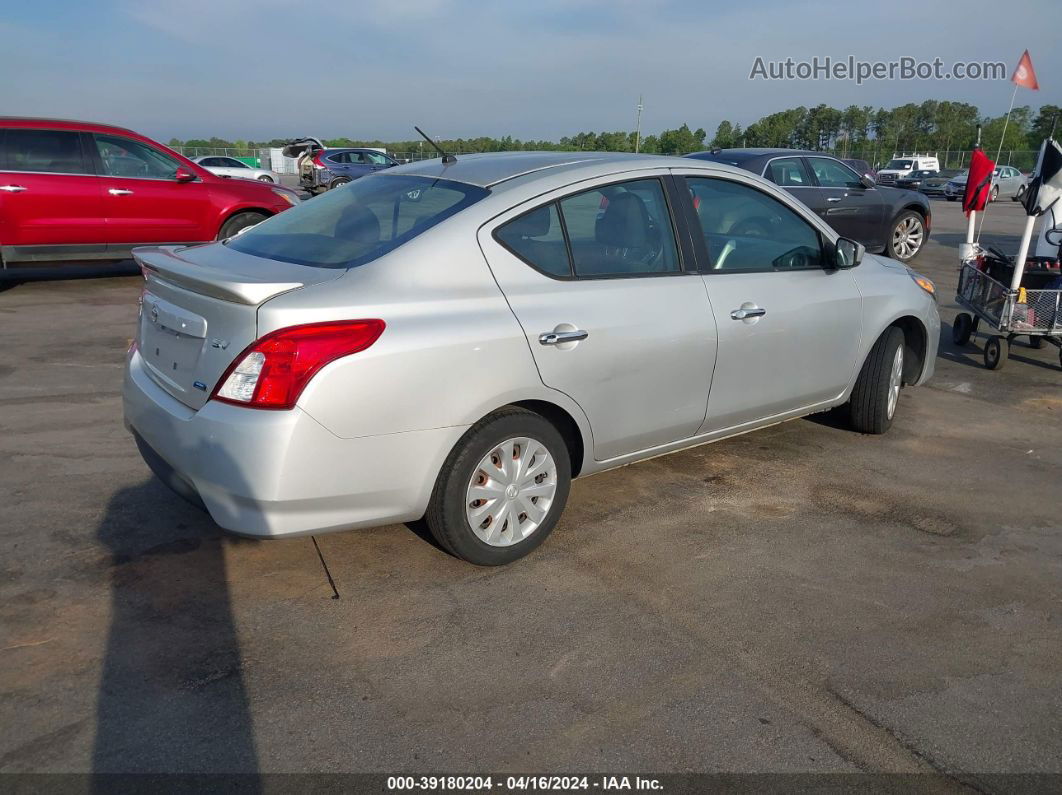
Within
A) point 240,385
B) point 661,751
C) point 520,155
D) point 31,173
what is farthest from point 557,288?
point 31,173

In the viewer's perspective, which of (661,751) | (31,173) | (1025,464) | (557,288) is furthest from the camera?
(31,173)

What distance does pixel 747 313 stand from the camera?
4.23 metres

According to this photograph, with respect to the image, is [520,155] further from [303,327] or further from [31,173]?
[31,173]

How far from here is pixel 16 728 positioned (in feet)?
8.41

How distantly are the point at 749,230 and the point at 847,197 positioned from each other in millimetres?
8541

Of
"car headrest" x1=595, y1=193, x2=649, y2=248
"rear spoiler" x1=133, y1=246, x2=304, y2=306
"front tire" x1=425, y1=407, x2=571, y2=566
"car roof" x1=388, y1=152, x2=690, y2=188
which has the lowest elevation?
"front tire" x1=425, y1=407, x2=571, y2=566

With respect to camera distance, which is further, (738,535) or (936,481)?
(936,481)

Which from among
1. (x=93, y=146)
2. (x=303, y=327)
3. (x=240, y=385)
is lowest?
(x=240, y=385)

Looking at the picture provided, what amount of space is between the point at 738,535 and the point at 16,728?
→ 2.89 meters

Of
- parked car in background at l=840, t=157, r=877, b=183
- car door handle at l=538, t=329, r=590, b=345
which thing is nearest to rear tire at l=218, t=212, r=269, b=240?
car door handle at l=538, t=329, r=590, b=345

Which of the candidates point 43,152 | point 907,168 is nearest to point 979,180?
point 43,152

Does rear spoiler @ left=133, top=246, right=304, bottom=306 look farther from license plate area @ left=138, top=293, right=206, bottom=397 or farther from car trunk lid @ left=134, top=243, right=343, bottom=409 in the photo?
license plate area @ left=138, top=293, right=206, bottom=397

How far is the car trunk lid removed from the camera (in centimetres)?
303

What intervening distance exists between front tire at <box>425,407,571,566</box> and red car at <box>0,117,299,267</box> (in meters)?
7.81
